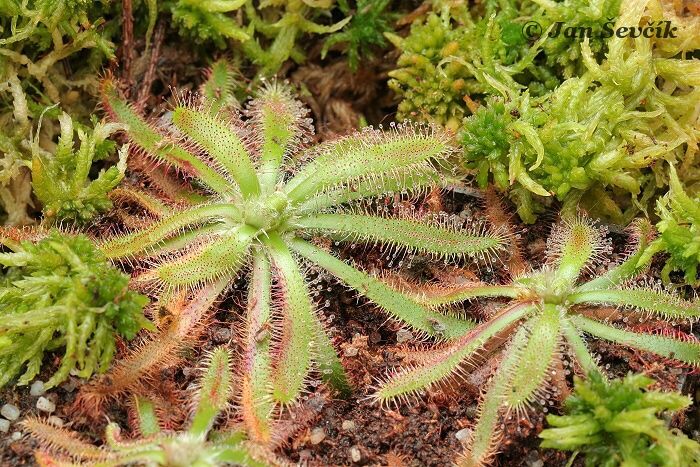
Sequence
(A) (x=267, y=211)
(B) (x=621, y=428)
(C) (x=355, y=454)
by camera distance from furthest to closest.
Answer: (A) (x=267, y=211) < (C) (x=355, y=454) < (B) (x=621, y=428)

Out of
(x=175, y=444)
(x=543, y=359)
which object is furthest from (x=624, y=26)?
(x=175, y=444)

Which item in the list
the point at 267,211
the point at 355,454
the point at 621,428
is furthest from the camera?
the point at 267,211

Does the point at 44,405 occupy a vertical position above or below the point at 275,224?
below

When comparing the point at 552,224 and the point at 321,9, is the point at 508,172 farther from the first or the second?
the point at 321,9

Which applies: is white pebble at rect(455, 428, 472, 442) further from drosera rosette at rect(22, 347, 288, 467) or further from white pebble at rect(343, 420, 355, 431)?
drosera rosette at rect(22, 347, 288, 467)

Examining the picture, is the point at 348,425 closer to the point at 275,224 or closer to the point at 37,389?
the point at 275,224

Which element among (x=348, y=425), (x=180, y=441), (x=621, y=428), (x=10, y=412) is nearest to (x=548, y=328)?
(x=621, y=428)

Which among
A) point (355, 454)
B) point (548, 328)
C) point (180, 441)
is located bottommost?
point (180, 441)
